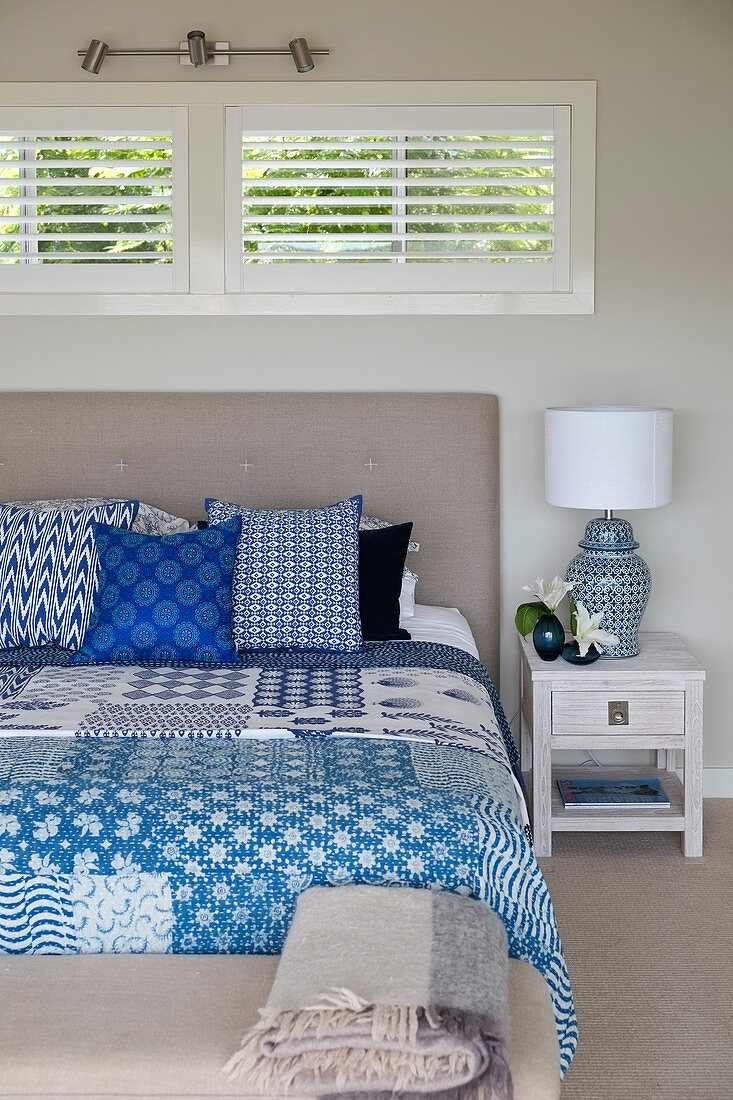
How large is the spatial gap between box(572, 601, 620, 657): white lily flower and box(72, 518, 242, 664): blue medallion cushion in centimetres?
99

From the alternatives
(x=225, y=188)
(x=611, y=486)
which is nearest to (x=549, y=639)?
(x=611, y=486)

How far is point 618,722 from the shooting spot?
3180 mm

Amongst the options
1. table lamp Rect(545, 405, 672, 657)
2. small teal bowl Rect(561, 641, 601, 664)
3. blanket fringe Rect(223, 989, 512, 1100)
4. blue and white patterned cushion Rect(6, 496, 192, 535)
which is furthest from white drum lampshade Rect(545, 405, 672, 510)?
blanket fringe Rect(223, 989, 512, 1100)

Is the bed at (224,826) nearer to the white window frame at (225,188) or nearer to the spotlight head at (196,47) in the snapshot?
the white window frame at (225,188)

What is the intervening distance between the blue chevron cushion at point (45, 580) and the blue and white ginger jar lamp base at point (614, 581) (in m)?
1.41

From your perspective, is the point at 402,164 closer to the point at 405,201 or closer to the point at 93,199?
the point at 405,201

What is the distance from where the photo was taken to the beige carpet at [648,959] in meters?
2.21

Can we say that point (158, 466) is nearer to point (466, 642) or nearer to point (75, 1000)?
point (466, 642)

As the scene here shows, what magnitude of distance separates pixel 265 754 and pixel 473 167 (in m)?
2.14

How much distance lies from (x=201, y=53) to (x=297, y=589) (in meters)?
1.68

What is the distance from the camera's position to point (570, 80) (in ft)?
11.4

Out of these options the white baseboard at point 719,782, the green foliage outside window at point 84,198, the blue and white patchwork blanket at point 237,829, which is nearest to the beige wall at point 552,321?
the white baseboard at point 719,782

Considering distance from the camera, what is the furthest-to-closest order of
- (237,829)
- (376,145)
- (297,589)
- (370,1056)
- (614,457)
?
1. (376,145)
2. (614,457)
3. (297,589)
4. (237,829)
5. (370,1056)

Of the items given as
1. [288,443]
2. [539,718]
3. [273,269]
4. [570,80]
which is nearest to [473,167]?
[570,80]
